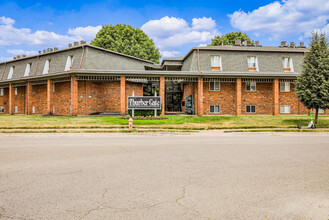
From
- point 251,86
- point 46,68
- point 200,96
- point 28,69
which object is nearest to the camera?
point 200,96

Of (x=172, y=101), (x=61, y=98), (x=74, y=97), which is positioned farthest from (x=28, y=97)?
(x=172, y=101)

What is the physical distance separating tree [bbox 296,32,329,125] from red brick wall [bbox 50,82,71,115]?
2228 centimetres

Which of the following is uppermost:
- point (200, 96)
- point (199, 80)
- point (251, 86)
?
point (199, 80)

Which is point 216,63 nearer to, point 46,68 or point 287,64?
point 287,64

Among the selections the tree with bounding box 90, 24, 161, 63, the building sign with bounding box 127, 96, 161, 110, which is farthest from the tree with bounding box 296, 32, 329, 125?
the tree with bounding box 90, 24, 161, 63

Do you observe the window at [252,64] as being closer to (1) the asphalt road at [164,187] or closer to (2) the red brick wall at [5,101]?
(1) the asphalt road at [164,187]

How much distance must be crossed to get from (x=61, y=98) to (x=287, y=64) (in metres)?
25.5

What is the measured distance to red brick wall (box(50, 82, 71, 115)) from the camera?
2591 cm

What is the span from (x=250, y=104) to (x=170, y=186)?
23.6 metres

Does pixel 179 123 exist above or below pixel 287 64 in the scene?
below

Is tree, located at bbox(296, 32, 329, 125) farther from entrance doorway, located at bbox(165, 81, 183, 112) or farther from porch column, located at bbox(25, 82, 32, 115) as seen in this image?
porch column, located at bbox(25, 82, 32, 115)

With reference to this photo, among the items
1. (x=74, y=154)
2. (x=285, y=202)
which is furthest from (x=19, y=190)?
(x=285, y=202)

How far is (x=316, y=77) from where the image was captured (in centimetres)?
1758

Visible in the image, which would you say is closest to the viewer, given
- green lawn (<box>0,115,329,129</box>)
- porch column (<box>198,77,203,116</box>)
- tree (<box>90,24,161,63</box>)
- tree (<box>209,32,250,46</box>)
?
green lawn (<box>0,115,329,129</box>)
